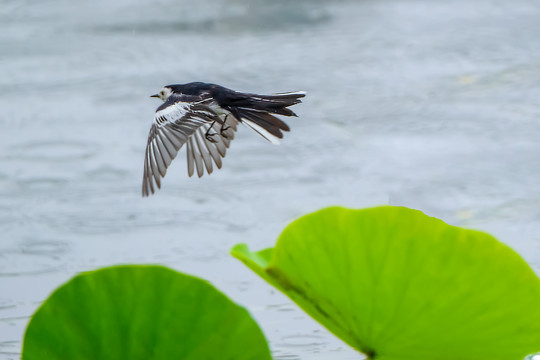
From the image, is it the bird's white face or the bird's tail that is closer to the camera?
the bird's tail

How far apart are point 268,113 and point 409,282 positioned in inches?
66.2

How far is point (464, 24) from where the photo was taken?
484 cm

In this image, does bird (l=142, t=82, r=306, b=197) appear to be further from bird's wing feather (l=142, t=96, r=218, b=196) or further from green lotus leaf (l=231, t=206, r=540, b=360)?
green lotus leaf (l=231, t=206, r=540, b=360)

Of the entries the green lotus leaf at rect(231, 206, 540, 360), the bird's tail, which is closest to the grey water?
the bird's tail

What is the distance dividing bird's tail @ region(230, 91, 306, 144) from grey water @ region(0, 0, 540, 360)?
0.34 meters

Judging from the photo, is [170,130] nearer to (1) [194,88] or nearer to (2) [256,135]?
(1) [194,88]

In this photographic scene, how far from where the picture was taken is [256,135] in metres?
3.86

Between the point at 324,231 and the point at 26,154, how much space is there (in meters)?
2.78

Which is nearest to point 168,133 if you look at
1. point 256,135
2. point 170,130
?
point 170,130

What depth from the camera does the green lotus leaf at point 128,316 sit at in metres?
1.05

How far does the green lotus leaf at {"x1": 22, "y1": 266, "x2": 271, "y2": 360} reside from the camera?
1049 mm

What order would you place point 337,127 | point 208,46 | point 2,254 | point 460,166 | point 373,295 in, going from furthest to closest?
point 208,46 < point 337,127 < point 460,166 < point 2,254 < point 373,295

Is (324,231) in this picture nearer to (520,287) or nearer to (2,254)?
(520,287)

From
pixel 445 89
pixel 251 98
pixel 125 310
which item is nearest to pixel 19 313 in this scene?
pixel 251 98
